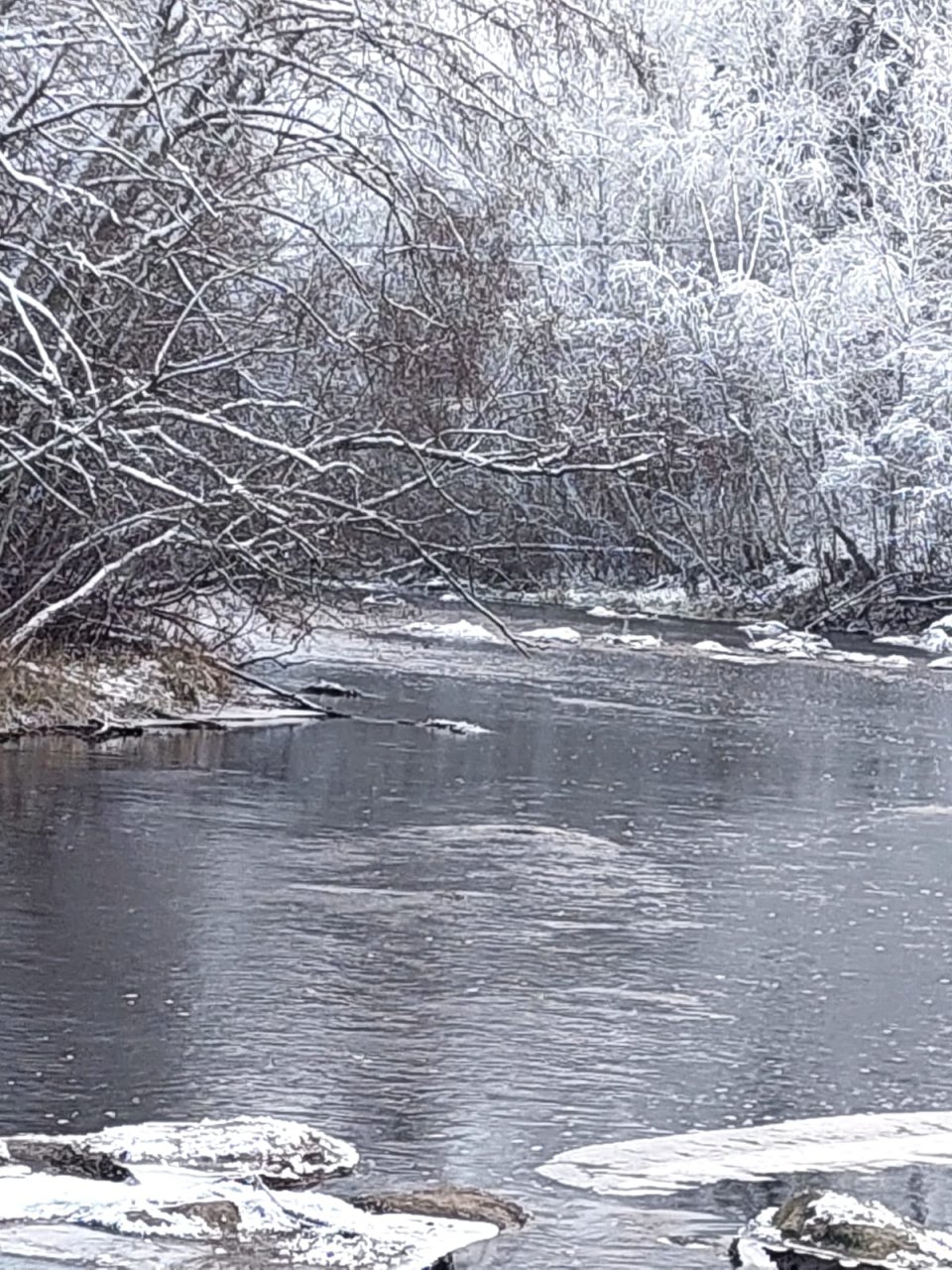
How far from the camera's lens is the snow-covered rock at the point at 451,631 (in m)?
30.4

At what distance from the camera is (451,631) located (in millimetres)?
31031

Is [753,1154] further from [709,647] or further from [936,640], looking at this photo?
[936,640]

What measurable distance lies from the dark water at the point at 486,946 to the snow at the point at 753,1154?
0.42 ft

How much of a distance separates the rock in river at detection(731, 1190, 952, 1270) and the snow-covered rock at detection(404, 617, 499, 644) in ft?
78.6

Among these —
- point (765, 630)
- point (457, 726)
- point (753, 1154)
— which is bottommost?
point (753, 1154)

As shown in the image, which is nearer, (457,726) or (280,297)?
(280,297)

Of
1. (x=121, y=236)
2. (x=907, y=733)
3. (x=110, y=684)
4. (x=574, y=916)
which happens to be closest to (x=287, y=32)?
(x=121, y=236)

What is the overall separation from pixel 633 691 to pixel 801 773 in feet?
20.8

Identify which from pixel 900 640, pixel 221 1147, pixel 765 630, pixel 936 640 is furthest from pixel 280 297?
pixel 900 640

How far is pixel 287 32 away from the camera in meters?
15.2

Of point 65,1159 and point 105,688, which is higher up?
point 105,688

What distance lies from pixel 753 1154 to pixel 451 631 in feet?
78.7

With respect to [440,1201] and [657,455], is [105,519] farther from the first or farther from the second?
[440,1201]

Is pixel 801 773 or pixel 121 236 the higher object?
pixel 121 236
